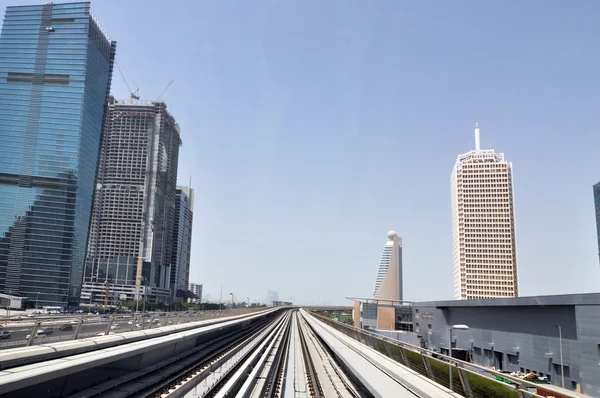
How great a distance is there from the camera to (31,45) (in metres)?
139

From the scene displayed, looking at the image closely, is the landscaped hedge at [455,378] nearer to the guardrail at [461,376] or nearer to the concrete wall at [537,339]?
the guardrail at [461,376]

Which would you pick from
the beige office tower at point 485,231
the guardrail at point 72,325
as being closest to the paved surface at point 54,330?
the guardrail at point 72,325

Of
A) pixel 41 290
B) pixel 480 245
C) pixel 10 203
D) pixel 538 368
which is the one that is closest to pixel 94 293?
pixel 41 290

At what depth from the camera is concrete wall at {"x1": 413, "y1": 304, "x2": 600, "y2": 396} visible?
85.8 ft

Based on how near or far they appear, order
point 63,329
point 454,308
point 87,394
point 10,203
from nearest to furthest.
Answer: point 87,394 < point 63,329 < point 454,308 < point 10,203

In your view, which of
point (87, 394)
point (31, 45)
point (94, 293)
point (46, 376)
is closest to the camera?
point (46, 376)

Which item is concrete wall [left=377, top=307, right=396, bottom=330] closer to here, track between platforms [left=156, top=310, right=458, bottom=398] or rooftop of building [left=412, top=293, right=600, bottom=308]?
rooftop of building [left=412, top=293, right=600, bottom=308]

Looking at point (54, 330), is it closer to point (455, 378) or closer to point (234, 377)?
point (234, 377)

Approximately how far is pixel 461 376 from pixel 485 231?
121885 millimetres

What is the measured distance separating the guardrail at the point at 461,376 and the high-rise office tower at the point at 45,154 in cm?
Result: 13867

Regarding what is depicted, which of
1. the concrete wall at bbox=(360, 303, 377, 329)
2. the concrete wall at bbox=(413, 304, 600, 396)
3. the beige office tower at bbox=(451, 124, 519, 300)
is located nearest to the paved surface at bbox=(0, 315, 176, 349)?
the concrete wall at bbox=(413, 304, 600, 396)

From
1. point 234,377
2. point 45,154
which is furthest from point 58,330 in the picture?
point 45,154

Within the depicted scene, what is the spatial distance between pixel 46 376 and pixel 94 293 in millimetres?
187356

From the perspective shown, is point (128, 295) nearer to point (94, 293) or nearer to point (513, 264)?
point (94, 293)
